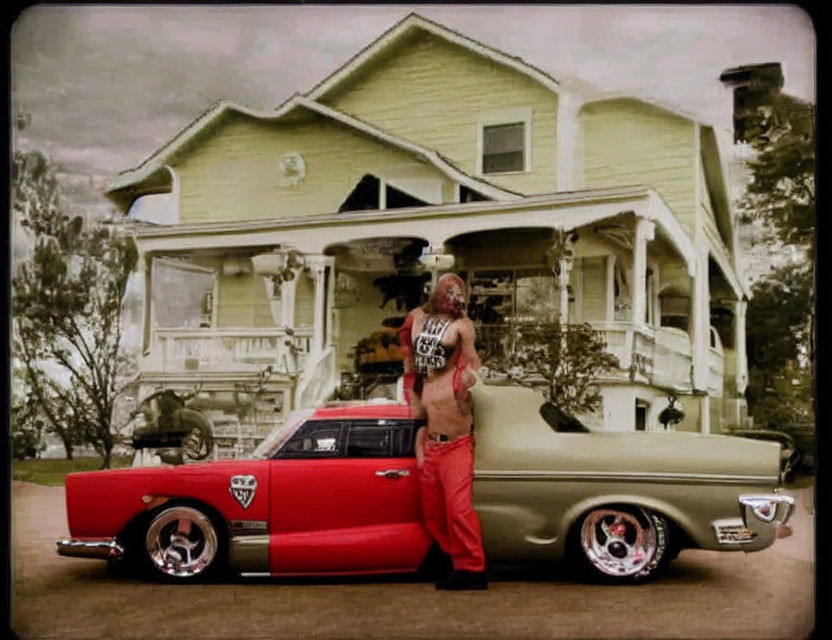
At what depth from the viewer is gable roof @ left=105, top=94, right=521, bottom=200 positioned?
5477 mm

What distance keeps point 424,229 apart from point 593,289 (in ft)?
3.14

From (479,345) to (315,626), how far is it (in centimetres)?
165

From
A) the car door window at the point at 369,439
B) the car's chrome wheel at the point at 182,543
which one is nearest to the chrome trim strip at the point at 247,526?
the car's chrome wheel at the point at 182,543

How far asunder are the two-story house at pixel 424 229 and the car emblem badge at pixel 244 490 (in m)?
0.20

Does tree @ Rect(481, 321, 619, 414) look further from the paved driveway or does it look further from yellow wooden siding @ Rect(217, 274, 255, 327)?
yellow wooden siding @ Rect(217, 274, 255, 327)

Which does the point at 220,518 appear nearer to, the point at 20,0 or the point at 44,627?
the point at 44,627

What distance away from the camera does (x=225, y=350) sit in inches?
219

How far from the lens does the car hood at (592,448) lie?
17.2 feet

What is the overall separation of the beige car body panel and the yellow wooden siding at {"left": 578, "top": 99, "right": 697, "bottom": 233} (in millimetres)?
1223

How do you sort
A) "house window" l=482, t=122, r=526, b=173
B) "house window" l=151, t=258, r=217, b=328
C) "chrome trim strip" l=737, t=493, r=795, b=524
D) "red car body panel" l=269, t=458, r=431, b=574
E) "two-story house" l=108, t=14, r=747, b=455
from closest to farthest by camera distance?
1. "chrome trim strip" l=737, t=493, r=795, b=524
2. "red car body panel" l=269, t=458, r=431, b=574
3. "two-story house" l=108, t=14, r=747, b=455
4. "house window" l=482, t=122, r=526, b=173
5. "house window" l=151, t=258, r=217, b=328

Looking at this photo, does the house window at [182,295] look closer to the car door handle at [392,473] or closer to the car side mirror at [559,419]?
the car door handle at [392,473]

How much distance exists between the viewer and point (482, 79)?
→ 18.0 feet

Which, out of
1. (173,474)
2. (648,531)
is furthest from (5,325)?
(648,531)

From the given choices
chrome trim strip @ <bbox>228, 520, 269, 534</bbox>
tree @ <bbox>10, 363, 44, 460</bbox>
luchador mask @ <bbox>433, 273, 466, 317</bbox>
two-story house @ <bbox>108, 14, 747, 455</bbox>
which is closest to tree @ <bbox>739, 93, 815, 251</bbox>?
two-story house @ <bbox>108, 14, 747, 455</bbox>
